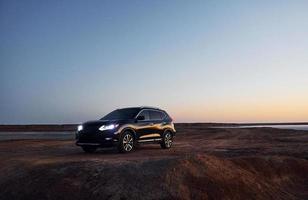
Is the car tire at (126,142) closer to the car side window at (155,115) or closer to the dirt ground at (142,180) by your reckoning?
the car side window at (155,115)

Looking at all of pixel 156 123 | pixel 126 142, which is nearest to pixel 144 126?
pixel 156 123

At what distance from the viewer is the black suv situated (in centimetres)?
1742

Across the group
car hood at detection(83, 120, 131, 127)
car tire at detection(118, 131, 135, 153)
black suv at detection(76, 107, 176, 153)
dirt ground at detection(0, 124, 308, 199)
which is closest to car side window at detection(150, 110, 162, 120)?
black suv at detection(76, 107, 176, 153)

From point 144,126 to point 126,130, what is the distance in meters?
1.23

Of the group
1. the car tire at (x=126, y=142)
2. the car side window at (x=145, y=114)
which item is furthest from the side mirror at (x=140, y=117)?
the car tire at (x=126, y=142)

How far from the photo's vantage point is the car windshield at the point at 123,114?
60.8 feet

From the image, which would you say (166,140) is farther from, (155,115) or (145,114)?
(145,114)

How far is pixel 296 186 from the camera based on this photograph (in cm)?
1509

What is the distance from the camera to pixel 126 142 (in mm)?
17984

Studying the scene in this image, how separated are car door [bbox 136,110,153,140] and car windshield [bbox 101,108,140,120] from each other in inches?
11.8

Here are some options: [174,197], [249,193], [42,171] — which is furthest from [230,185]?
[42,171]

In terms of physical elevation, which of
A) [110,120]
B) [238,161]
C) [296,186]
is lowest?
[296,186]

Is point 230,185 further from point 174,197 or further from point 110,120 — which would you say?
point 110,120

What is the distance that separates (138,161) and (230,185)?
2650mm
